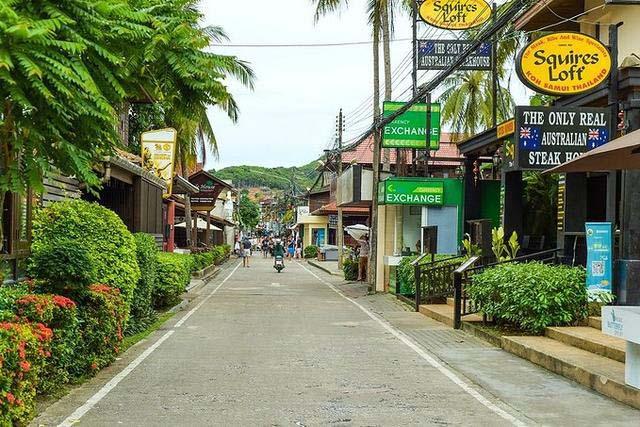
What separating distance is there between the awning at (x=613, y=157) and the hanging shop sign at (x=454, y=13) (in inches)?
404

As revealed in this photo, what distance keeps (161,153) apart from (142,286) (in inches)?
→ 384

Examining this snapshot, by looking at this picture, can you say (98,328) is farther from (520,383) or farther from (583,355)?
(583,355)

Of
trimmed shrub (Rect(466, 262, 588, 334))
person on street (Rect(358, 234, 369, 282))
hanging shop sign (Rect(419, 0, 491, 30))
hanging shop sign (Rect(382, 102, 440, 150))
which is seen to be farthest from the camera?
person on street (Rect(358, 234, 369, 282))

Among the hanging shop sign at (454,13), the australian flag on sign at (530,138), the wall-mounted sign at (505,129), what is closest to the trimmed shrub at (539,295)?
the australian flag on sign at (530,138)

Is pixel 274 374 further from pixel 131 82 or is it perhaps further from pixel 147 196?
pixel 147 196

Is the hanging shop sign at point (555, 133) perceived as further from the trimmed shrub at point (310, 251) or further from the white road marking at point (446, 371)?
the trimmed shrub at point (310, 251)

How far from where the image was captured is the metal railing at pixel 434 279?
60.6ft

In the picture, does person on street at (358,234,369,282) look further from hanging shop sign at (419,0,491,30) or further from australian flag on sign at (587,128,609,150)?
australian flag on sign at (587,128,609,150)

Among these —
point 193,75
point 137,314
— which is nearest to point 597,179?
point 137,314

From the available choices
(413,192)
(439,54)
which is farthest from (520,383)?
(439,54)

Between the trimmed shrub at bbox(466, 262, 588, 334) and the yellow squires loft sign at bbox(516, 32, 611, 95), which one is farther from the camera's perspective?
the yellow squires loft sign at bbox(516, 32, 611, 95)

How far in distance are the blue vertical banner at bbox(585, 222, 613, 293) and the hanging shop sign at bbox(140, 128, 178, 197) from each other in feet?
47.6

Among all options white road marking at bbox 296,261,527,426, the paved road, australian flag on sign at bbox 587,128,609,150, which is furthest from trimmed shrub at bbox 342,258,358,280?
australian flag on sign at bbox 587,128,609,150

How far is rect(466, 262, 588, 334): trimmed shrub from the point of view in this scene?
12.4 meters
